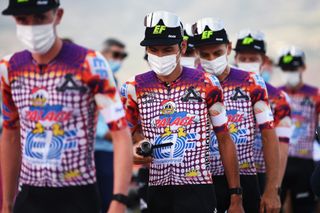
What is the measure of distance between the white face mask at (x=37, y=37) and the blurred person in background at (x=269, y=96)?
4.79 metres

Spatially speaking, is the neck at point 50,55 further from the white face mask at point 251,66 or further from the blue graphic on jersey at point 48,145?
the white face mask at point 251,66

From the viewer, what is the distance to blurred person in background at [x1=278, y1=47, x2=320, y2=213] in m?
12.6

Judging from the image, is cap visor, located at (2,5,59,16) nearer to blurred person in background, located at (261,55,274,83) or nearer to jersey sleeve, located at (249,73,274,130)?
jersey sleeve, located at (249,73,274,130)

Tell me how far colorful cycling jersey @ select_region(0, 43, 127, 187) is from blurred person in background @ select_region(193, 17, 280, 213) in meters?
2.79

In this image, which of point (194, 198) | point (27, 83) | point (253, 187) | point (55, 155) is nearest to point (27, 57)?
point (27, 83)

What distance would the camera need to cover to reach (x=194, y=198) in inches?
280

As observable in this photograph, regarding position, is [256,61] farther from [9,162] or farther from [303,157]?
[9,162]

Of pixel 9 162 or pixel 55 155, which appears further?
pixel 9 162

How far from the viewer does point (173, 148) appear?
712 cm

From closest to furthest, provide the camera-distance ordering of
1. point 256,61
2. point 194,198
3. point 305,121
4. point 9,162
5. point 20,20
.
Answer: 1. point 20,20
2. point 9,162
3. point 194,198
4. point 256,61
5. point 305,121

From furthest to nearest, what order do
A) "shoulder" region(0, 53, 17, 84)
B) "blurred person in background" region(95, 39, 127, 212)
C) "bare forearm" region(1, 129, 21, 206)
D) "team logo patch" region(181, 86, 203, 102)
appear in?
"blurred person in background" region(95, 39, 127, 212) < "team logo patch" region(181, 86, 203, 102) < "bare forearm" region(1, 129, 21, 206) < "shoulder" region(0, 53, 17, 84)

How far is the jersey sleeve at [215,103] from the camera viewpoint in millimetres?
7219

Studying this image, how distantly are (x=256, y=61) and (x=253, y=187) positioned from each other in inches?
87.9

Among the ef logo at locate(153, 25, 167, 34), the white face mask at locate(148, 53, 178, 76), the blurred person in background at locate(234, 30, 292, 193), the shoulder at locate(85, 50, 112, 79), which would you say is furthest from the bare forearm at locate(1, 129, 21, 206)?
the blurred person in background at locate(234, 30, 292, 193)
